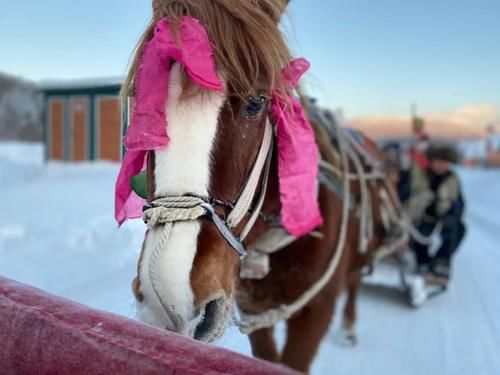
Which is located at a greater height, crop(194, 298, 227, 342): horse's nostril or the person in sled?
crop(194, 298, 227, 342): horse's nostril

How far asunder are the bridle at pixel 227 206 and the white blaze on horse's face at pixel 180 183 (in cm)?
2

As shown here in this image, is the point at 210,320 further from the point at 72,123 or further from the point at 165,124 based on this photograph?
the point at 72,123

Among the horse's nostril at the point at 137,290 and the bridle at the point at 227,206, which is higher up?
the bridle at the point at 227,206

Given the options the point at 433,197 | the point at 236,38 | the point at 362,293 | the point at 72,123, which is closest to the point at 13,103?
the point at 72,123

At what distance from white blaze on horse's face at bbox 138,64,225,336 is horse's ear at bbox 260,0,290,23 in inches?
15.1

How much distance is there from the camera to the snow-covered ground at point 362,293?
2.88 m

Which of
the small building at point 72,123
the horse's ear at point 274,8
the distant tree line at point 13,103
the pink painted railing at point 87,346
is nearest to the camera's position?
the pink painted railing at point 87,346

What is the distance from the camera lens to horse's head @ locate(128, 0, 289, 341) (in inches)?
36.6

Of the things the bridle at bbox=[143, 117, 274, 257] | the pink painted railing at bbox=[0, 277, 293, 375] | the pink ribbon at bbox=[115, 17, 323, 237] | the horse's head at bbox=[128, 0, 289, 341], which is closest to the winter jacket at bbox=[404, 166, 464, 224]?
the pink ribbon at bbox=[115, 17, 323, 237]

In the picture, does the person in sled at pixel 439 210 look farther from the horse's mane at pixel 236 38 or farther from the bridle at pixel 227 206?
the horse's mane at pixel 236 38

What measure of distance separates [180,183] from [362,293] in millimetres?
4065

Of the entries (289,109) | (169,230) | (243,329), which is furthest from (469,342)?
(169,230)

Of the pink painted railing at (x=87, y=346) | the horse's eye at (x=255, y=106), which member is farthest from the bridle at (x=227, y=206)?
the pink painted railing at (x=87, y=346)

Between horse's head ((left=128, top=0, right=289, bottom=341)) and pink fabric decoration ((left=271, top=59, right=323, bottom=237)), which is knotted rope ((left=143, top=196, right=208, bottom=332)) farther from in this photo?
pink fabric decoration ((left=271, top=59, right=323, bottom=237))
